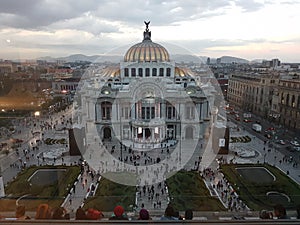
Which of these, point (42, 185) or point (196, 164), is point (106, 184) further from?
point (196, 164)

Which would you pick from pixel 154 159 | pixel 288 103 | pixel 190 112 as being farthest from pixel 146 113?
pixel 288 103

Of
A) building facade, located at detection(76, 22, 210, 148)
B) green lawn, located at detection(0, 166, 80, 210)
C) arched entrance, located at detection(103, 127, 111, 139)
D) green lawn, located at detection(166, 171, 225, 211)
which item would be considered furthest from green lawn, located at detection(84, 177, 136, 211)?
arched entrance, located at detection(103, 127, 111, 139)

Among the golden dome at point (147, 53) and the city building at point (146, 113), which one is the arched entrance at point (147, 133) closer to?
the city building at point (146, 113)

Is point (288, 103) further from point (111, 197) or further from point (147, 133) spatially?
point (111, 197)

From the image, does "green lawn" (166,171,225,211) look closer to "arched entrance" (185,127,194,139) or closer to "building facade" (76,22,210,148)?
"building facade" (76,22,210,148)

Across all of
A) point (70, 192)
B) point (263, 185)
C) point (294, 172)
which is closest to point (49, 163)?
point (70, 192)

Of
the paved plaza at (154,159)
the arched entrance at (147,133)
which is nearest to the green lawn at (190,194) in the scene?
the paved plaza at (154,159)
